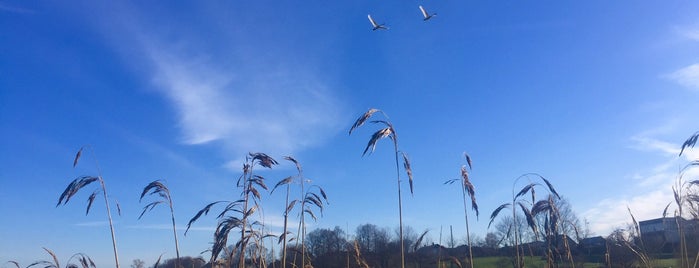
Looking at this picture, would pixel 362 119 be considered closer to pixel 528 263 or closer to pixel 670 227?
pixel 528 263

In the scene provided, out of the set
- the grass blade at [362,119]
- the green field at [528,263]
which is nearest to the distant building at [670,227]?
the green field at [528,263]

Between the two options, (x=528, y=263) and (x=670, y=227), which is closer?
(x=528, y=263)

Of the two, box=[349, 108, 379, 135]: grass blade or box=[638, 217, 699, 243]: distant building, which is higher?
box=[349, 108, 379, 135]: grass blade

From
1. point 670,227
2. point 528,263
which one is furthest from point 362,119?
point 670,227

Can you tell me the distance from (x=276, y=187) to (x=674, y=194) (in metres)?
4.84

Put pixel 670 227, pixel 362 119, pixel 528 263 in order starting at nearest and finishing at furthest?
1. pixel 362 119
2. pixel 528 263
3. pixel 670 227

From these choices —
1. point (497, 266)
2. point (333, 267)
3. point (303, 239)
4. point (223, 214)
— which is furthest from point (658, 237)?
point (223, 214)

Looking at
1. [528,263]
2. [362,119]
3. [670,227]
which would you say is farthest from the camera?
[670,227]

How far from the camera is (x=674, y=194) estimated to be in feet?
19.8

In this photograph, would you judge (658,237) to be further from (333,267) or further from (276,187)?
(276,187)

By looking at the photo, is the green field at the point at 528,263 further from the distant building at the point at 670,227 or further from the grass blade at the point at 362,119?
the grass blade at the point at 362,119

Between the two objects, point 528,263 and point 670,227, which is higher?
point 670,227

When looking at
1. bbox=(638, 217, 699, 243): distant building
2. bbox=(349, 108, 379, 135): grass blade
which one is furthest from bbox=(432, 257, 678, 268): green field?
bbox=(349, 108, 379, 135): grass blade

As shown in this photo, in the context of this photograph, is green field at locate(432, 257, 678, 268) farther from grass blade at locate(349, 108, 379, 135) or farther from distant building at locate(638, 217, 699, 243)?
grass blade at locate(349, 108, 379, 135)
